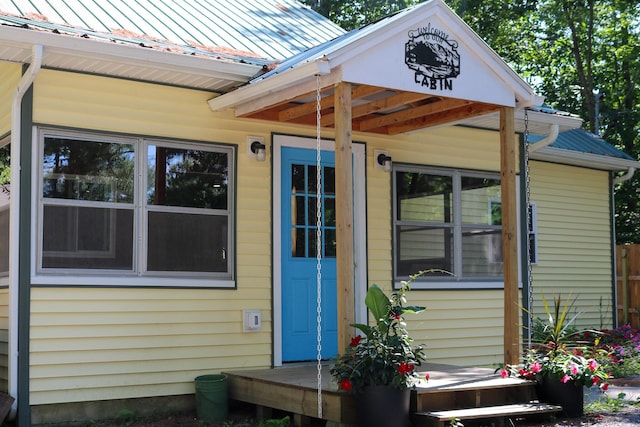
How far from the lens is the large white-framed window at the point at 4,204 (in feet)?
23.8

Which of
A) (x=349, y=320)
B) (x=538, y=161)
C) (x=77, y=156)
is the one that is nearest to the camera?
(x=349, y=320)

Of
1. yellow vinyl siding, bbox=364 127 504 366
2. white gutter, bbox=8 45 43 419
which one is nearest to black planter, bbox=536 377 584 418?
yellow vinyl siding, bbox=364 127 504 366

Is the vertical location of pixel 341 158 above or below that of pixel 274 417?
above

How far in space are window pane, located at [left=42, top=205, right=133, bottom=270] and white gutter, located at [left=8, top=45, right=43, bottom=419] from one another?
10.5 inches

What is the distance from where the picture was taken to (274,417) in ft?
23.8

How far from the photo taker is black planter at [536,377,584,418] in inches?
275

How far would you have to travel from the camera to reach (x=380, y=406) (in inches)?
236

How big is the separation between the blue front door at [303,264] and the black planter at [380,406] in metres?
2.22

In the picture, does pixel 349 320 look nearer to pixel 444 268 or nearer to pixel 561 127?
pixel 444 268

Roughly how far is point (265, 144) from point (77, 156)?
1.93 meters

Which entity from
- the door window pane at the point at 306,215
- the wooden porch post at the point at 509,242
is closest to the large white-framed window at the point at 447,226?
the door window pane at the point at 306,215

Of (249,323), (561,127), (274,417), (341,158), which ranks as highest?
(561,127)

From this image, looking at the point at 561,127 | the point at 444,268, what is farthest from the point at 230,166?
the point at 561,127

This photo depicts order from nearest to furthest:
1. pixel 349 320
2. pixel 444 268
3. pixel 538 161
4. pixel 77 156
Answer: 1. pixel 349 320
2. pixel 77 156
3. pixel 444 268
4. pixel 538 161
